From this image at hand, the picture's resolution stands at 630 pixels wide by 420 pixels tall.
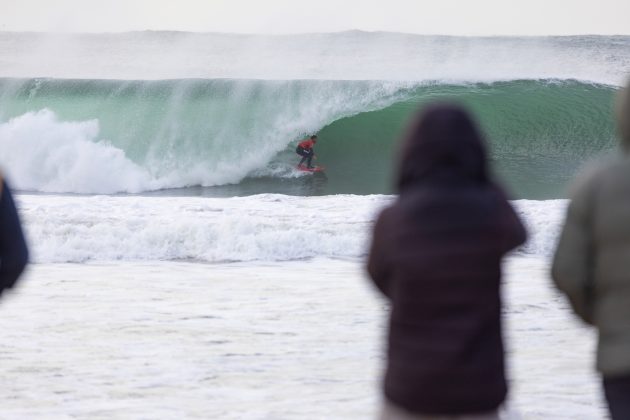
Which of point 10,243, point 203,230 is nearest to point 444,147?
point 10,243

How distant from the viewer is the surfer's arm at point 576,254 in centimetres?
198

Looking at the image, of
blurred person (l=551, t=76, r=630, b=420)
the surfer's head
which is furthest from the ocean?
the surfer's head

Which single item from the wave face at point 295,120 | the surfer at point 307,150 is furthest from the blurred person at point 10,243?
the surfer at point 307,150

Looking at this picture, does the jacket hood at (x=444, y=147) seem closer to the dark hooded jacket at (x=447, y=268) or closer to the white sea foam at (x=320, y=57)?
the dark hooded jacket at (x=447, y=268)

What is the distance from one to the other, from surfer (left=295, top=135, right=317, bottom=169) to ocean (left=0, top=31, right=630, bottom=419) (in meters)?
0.33

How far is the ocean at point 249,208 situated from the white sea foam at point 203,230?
3cm

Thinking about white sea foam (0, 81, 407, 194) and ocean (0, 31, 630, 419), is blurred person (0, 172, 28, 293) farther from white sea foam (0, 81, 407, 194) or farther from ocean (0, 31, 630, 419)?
white sea foam (0, 81, 407, 194)

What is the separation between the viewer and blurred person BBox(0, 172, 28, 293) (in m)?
2.25

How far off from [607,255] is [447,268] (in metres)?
0.33

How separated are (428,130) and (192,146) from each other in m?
19.3

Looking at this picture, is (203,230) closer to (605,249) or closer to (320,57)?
(605,249)

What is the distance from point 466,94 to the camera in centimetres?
2277

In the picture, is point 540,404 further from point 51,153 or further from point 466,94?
point 466,94

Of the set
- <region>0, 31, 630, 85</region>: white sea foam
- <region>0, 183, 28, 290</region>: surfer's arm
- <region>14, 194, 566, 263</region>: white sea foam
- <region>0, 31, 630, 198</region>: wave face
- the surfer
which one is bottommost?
<region>0, 31, 630, 85</region>: white sea foam
